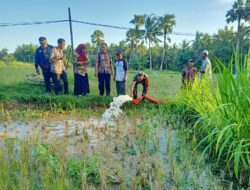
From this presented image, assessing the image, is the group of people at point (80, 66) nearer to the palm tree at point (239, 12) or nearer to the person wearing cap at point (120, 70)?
the person wearing cap at point (120, 70)

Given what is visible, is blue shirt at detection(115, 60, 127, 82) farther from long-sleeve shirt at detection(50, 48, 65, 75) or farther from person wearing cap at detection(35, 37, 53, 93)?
person wearing cap at detection(35, 37, 53, 93)

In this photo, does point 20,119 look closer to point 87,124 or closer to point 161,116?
point 87,124

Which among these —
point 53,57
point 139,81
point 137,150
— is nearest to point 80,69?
point 53,57

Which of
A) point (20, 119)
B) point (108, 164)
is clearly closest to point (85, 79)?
point (20, 119)

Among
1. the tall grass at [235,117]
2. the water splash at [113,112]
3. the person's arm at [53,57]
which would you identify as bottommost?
the water splash at [113,112]

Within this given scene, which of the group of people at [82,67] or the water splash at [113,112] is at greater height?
the group of people at [82,67]

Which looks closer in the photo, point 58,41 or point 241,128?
point 241,128

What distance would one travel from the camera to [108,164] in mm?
3047

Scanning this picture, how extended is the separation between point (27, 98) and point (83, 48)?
1.88 meters

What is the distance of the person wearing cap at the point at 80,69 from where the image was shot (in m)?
7.19

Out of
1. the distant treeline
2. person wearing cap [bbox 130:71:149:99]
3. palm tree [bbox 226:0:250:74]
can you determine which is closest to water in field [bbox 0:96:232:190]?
person wearing cap [bbox 130:71:149:99]

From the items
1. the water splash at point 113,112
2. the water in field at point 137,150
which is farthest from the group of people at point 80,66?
the water in field at point 137,150

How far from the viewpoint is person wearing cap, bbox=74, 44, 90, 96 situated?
7188 mm

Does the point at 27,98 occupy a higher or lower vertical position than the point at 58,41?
lower
